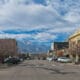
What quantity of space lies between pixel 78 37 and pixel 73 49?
7104mm

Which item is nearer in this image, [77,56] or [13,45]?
[77,56]

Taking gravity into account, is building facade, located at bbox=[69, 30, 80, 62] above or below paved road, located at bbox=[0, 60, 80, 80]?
above

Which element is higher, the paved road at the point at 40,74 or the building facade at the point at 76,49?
the building facade at the point at 76,49

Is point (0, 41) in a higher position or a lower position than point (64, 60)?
higher

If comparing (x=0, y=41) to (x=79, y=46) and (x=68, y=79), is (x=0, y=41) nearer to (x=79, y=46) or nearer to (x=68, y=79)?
(x=79, y=46)

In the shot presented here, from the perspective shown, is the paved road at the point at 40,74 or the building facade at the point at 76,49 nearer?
the paved road at the point at 40,74

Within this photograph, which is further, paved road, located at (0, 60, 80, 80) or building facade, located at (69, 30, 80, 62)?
building facade, located at (69, 30, 80, 62)

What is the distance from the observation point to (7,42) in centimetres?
16862

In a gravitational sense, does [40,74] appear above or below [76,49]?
below

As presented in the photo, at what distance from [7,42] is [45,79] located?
5750 inches

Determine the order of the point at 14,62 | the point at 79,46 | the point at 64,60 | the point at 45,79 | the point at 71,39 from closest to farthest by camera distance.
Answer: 1. the point at 45,79
2. the point at 14,62
3. the point at 64,60
4. the point at 79,46
5. the point at 71,39

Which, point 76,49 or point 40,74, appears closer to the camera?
point 40,74

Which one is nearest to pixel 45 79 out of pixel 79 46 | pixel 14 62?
pixel 14 62

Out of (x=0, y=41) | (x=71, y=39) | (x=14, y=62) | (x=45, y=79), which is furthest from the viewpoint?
(x=0, y=41)
